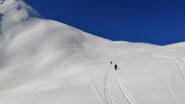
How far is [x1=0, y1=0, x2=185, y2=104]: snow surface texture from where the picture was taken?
1202 inches

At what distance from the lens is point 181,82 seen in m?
33.0

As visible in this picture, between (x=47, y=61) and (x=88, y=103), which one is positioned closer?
(x=88, y=103)

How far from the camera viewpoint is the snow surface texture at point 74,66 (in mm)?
30531

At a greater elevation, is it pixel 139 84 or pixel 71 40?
pixel 71 40

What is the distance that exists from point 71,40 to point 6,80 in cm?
4037

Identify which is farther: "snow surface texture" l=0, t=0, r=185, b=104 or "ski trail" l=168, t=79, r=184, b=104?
"snow surface texture" l=0, t=0, r=185, b=104

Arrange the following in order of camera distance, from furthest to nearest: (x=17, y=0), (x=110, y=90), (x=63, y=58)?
1. (x=17, y=0)
2. (x=63, y=58)
3. (x=110, y=90)

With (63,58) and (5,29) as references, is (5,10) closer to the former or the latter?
(5,29)

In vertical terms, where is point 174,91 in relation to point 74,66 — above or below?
below

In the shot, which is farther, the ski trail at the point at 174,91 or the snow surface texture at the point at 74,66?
the snow surface texture at the point at 74,66

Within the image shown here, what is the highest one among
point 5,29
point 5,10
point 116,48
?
point 5,10

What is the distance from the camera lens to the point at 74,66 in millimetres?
73562

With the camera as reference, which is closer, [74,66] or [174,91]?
[174,91]

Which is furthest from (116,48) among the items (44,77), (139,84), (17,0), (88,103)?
(17,0)
